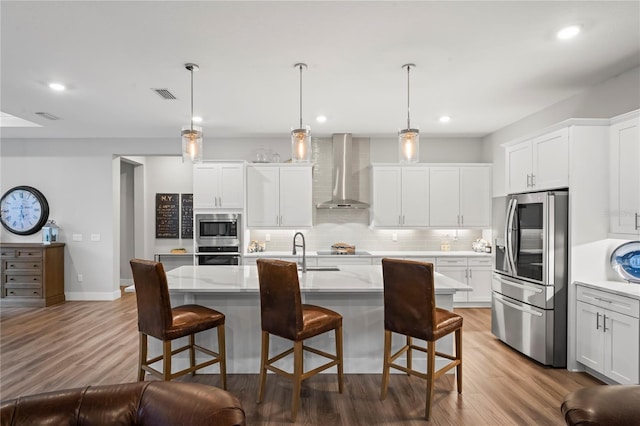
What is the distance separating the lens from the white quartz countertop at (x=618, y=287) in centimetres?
293

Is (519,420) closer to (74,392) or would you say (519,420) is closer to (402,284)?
(402,284)

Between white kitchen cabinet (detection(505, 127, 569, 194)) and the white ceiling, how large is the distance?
1.93 ft

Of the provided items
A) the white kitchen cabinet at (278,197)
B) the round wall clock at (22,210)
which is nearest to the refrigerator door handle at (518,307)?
the white kitchen cabinet at (278,197)

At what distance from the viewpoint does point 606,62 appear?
3.30 meters

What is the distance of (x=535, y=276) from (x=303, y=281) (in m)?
2.25

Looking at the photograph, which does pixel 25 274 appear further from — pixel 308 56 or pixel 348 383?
pixel 308 56

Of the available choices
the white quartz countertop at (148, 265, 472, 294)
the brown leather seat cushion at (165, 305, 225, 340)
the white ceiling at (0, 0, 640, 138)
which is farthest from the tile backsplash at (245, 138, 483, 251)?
the brown leather seat cushion at (165, 305, 225, 340)

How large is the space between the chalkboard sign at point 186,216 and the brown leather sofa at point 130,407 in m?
6.44

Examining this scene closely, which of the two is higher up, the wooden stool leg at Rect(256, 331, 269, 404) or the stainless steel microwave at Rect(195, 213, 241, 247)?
the stainless steel microwave at Rect(195, 213, 241, 247)

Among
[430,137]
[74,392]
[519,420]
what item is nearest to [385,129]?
[430,137]

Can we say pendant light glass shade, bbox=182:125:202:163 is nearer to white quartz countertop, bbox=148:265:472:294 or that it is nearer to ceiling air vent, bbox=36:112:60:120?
white quartz countertop, bbox=148:265:472:294

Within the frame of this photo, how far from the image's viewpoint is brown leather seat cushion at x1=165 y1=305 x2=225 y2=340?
8.96ft

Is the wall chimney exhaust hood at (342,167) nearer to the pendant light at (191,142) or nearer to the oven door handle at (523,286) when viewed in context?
the oven door handle at (523,286)

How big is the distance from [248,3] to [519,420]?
3314mm
